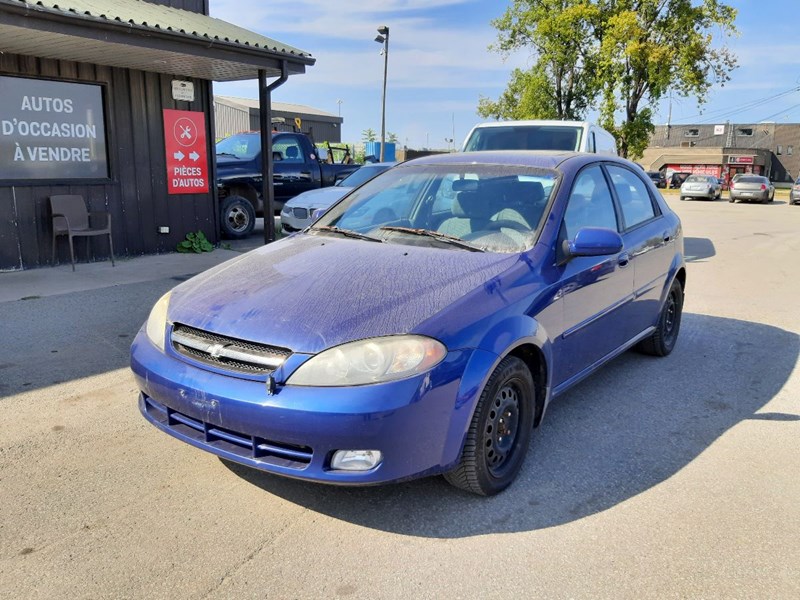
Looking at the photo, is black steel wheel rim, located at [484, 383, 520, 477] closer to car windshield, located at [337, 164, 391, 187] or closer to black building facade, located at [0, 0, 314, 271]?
black building facade, located at [0, 0, 314, 271]

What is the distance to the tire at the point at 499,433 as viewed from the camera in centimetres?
288

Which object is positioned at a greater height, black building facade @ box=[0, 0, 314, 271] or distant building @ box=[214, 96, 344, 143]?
distant building @ box=[214, 96, 344, 143]

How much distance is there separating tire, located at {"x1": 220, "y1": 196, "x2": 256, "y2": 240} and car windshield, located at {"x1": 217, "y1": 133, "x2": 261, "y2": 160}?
3.79 ft

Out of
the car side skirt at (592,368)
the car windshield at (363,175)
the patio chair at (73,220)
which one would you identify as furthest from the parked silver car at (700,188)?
the car side skirt at (592,368)

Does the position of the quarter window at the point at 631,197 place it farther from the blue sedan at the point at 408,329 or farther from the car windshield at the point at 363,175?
the car windshield at the point at 363,175

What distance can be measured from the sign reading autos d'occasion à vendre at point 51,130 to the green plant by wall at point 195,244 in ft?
5.18

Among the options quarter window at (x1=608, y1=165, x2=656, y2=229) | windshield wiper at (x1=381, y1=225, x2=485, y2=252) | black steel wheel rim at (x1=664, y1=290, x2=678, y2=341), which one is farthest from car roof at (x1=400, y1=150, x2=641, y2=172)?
black steel wheel rim at (x1=664, y1=290, x2=678, y2=341)

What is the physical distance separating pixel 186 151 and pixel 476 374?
28.1 feet

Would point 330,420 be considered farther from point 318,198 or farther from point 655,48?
point 655,48

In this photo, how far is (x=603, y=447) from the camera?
146 inches

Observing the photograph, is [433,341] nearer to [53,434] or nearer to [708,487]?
[708,487]

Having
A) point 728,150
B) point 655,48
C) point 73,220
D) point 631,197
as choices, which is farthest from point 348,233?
point 728,150

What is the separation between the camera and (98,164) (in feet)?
29.7

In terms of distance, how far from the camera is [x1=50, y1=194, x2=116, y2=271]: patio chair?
27.5 feet
